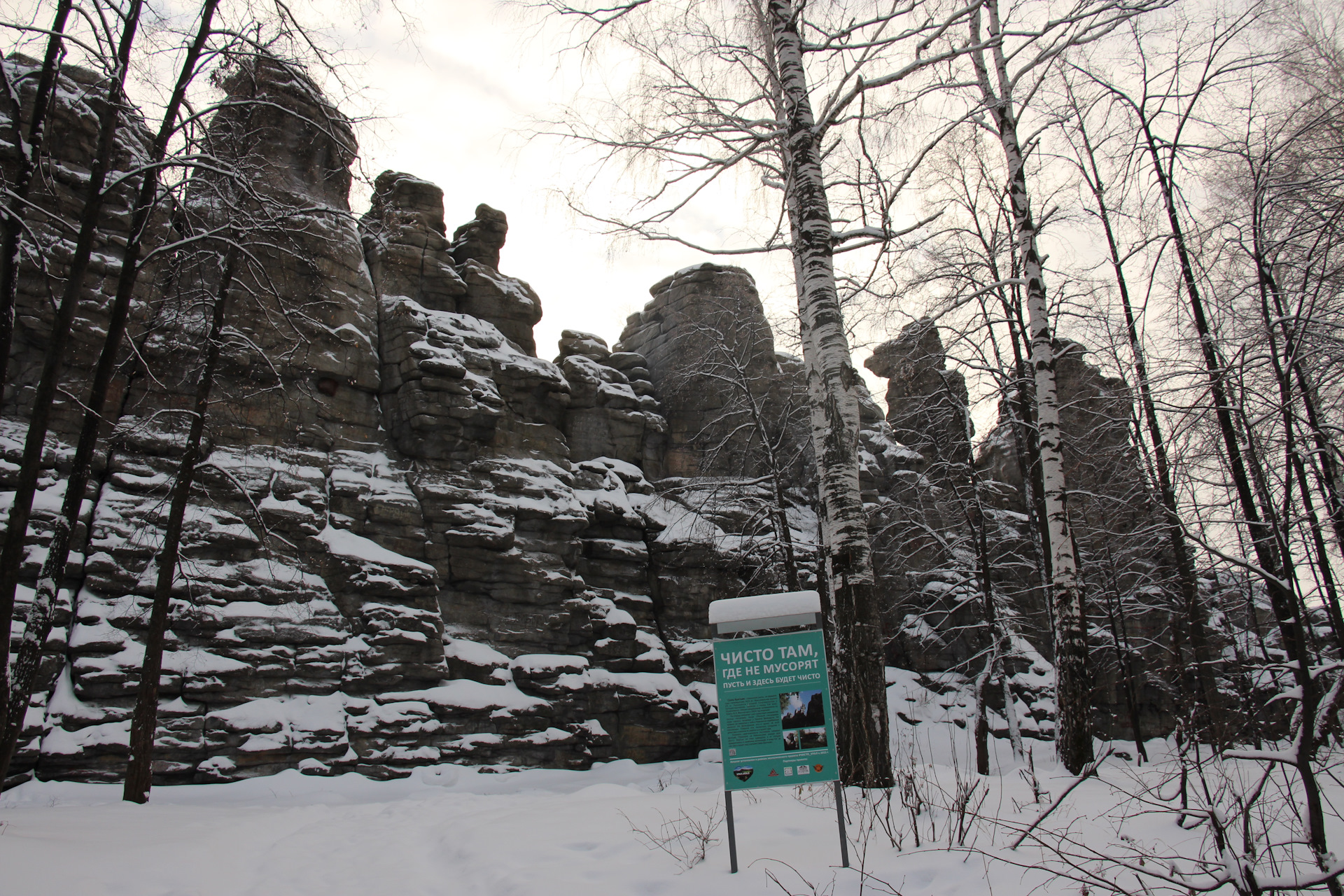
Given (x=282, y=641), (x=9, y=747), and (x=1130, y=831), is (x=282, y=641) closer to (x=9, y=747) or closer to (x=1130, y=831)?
(x=9, y=747)

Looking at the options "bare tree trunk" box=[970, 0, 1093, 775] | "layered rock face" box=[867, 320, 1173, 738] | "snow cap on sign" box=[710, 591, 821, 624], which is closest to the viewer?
"snow cap on sign" box=[710, 591, 821, 624]

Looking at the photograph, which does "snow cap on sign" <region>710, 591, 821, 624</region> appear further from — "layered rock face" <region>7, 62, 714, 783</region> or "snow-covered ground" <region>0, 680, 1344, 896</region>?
"layered rock face" <region>7, 62, 714, 783</region>

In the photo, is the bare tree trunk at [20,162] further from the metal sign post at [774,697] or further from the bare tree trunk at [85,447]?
the metal sign post at [774,697]

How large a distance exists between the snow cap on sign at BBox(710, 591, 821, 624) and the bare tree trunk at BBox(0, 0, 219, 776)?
5.96 metres

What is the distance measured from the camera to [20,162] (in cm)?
625

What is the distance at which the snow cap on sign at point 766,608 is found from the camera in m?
4.50

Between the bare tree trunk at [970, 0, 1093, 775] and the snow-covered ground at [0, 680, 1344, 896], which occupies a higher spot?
the bare tree trunk at [970, 0, 1093, 775]

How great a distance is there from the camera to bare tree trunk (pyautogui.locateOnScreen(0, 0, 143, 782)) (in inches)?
219

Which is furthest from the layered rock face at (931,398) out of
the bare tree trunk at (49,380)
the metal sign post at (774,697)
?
the bare tree trunk at (49,380)

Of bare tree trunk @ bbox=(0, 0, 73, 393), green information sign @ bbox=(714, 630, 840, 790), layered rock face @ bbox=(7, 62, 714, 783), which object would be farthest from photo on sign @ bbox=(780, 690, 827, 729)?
layered rock face @ bbox=(7, 62, 714, 783)

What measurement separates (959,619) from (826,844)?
19.9m

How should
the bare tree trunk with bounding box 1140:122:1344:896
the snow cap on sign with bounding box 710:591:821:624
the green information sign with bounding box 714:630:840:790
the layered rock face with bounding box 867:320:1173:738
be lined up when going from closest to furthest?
the bare tree trunk with bounding box 1140:122:1344:896 → the green information sign with bounding box 714:630:840:790 → the snow cap on sign with bounding box 710:591:821:624 → the layered rock face with bounding box 867:320:1173:738

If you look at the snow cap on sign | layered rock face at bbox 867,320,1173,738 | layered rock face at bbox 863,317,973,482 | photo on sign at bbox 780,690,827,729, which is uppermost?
layered rock face at bbox 863,317,973,482

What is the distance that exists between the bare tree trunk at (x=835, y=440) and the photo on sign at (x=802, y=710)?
218cm
